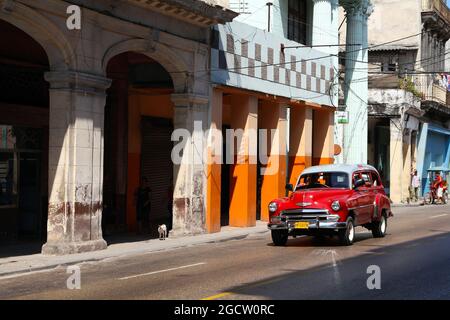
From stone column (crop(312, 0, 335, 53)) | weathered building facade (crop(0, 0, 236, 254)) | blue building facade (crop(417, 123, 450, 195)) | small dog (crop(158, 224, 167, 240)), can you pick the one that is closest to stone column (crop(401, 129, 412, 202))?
blue building facade (crop(417, 123, 450, 195))

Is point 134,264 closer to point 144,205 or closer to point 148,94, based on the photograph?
point 144,205

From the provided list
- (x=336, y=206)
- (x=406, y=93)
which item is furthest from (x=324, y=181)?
(x=406, y=93)

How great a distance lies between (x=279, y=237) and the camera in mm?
17562

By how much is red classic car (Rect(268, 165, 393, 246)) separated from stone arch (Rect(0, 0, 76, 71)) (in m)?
6.40

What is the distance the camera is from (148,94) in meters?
24.5

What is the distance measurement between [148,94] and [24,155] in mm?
5625

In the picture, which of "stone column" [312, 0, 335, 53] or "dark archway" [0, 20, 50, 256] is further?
"stone column" [312, 0, 335, 53]

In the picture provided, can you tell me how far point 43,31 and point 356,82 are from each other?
2190 centimetres

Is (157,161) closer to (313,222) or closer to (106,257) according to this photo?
(106,257)

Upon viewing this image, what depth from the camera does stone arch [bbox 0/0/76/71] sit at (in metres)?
15.5

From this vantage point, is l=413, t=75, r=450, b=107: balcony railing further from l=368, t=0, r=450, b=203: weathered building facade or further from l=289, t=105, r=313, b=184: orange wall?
l=289, t=105, r=313, b=184: orange wall

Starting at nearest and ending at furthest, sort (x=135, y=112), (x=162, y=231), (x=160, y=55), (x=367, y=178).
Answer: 1. (x=367, y=178)
2. (x=162, y=231)
3. (x=160, y=55)
4. (x=135, y=112)

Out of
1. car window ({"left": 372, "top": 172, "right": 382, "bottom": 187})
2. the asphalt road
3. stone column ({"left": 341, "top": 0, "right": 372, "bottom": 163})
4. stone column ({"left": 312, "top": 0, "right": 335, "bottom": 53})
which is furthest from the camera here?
stone column ({"left": 341, "top": 0, "right": 372, "bottom": 163})
